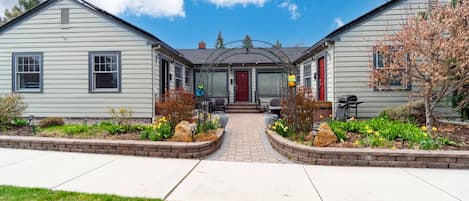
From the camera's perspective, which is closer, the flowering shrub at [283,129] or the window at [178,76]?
the flowering shrub at [283,129]

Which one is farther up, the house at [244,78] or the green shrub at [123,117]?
the house at [244,78]

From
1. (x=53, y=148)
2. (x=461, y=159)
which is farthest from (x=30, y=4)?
(x=461, y=159)

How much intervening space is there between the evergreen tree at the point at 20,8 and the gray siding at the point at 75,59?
16.3 m

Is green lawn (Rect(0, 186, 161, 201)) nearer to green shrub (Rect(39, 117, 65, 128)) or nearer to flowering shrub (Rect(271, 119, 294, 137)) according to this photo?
flowering shrub (Rect(271, 119, 294, 137))

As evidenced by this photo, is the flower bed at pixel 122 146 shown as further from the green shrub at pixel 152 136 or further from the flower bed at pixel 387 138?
the flower bed at pixel 387 138

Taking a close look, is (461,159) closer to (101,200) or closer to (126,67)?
(101,200)

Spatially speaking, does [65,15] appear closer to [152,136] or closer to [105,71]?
[105,71]

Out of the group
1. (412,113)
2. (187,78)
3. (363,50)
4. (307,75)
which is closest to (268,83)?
(307,75)

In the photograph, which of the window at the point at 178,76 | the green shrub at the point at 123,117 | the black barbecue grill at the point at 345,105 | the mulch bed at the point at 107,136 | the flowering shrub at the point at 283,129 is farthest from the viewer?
the window at the point at 178,76

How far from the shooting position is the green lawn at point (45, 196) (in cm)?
295

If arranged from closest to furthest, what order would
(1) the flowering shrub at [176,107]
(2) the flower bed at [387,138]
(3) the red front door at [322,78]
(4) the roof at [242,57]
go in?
(2) the flower bed at [387,138] → (1) the flowering shrub at [176,107] → (3) the red front door at [322,78] → (4) the roof at [242,57]

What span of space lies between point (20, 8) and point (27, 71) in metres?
18.7

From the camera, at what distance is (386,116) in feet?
26.0

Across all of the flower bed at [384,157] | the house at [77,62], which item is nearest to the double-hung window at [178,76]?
the house at [77,62]
